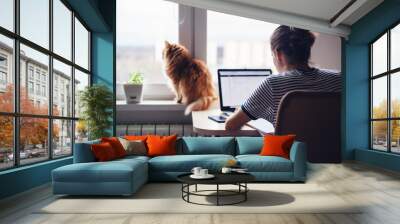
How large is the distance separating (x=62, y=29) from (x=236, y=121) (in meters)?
4.02

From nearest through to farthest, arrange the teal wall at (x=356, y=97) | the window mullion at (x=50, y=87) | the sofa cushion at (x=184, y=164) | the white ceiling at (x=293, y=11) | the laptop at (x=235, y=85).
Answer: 1. the sofa cushion at (x=184, y=164)
2. the window mullion at (x=50, y=87)
3. the white ceiling at (x=293, y=11)
4. the laptop at (x=235, y=85)
5. the teal wall at (x=356, y=97)

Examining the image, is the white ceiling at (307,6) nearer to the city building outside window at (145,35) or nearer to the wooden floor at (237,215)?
the city building outside window at (145,35)

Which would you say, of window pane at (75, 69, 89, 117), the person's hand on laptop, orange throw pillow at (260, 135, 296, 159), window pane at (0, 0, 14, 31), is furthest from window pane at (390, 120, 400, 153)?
window pane at (0, 0, 14, 31)

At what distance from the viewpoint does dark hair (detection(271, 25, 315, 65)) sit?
9.69m

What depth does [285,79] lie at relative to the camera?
9.30 meters

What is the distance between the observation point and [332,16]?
8.55m

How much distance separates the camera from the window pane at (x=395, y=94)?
26.1 ft

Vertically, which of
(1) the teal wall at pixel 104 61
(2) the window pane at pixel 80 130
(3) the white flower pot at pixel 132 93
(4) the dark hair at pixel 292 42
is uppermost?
(4) the dark hair at pixel 292 42

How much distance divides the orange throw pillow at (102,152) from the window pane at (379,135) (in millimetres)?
5513

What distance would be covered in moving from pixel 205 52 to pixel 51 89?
169 inches

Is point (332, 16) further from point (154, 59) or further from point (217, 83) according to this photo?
point (154, 59)

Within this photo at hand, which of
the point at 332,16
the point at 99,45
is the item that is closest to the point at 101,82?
the point at 99,45

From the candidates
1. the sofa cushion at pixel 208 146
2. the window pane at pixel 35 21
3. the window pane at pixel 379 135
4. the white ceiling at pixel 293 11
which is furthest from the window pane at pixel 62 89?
the window pane at pixel 379 135

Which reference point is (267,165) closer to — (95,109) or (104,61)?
(95,109)
